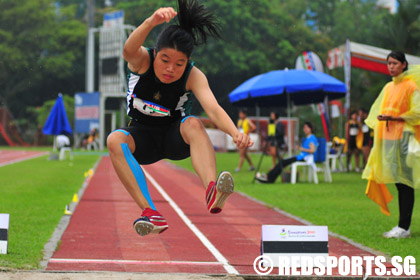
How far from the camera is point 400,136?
Result: 8.69 meters

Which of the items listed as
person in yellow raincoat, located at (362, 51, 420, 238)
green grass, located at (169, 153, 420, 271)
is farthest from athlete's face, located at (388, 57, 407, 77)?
green grass, located at (169, 153, 420, 271)

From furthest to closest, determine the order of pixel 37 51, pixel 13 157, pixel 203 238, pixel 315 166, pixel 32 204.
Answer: pixel 37 51 < pixel 13 157 < pixel 315 166 < pixel 32 204 < pixel 203 238

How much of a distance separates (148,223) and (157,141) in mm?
737

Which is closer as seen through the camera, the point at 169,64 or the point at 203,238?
the point at 169,64

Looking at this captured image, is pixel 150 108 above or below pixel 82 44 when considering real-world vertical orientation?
above

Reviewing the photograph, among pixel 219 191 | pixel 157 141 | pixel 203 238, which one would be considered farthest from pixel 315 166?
pixel 219 191

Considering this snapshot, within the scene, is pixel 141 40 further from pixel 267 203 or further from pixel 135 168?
pixel 267 203

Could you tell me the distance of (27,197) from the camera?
1327cm

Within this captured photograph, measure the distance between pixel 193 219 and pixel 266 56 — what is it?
1716 inches

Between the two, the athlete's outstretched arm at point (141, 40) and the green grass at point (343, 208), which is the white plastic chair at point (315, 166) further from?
the athlete's outstretched arm at point (141, 40)

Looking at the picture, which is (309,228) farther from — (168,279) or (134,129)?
(134,129)

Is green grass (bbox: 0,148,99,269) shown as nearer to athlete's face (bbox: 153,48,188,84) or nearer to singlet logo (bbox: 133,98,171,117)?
singlet logo (bbox: 133,98,171,117)

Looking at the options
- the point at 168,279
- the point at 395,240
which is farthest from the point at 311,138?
the point at 168,279

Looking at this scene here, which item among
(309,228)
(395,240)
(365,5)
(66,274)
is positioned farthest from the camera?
(365,5)
